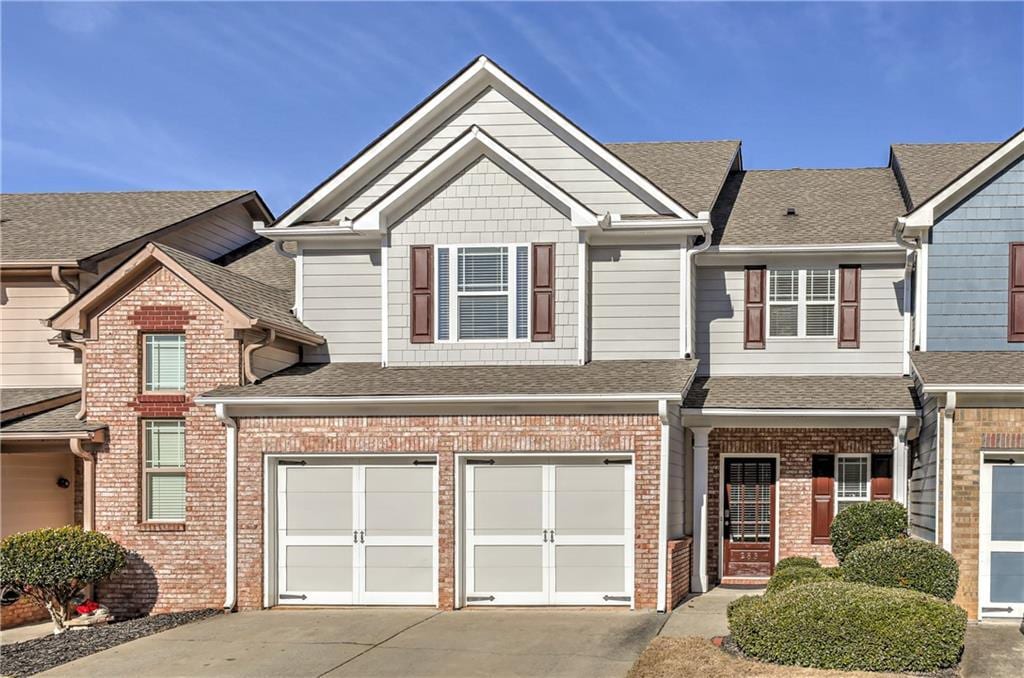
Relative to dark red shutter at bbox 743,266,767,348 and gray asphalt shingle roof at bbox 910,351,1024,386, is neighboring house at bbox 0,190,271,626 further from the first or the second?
gray asphalt shingle roof at bbox 910,351,1024,386

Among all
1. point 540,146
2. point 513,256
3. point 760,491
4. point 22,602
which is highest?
point 540,146

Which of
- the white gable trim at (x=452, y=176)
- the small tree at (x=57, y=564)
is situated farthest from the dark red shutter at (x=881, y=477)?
the small tree at (x=57, y=564)

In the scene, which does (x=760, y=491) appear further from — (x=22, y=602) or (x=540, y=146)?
(x=22, y=602)

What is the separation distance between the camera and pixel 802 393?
1866 cm

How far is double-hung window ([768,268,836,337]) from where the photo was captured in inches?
782

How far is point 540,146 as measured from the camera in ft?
63.4

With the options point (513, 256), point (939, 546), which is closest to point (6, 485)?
point (513, 256)

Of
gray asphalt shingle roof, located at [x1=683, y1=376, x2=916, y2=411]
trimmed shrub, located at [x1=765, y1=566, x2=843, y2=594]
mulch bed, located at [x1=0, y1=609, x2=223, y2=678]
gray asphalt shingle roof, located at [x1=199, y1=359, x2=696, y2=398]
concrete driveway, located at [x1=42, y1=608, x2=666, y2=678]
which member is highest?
A: gray asphalt shingle roof, located at [x1=199, y1=359, x2=696, y2=398]

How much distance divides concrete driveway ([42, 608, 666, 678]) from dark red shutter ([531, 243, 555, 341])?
4508mm

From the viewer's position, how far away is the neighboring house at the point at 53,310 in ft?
60.3

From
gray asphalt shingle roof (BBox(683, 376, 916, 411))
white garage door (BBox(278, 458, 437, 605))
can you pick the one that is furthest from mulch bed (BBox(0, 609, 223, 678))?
gray asphalt shingle roof (BBox(683, 376, 916, 411))

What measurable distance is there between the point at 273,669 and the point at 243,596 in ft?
14.3

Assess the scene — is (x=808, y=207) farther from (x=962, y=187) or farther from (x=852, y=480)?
(x=852, y=480)

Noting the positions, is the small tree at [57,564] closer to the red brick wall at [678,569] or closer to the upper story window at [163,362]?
the upper story window at [163,362]
